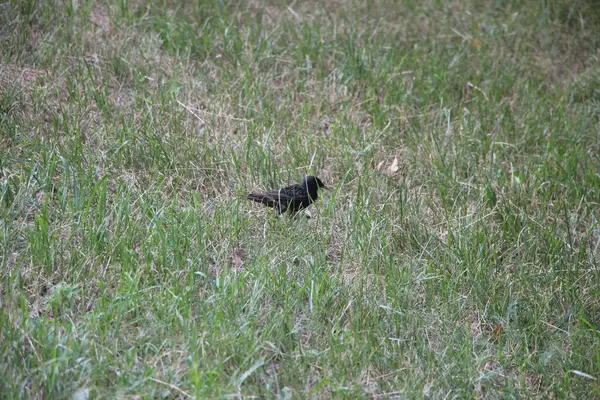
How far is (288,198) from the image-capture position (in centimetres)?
469

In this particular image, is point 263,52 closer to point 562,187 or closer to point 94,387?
point 562,187

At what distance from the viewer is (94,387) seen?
3.06m

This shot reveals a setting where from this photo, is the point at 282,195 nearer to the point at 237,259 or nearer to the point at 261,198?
the point at 261,198

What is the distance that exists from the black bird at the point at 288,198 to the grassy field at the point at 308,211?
0.10m

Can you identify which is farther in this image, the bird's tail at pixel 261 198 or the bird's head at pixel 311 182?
the bird's head at pixel 311 182

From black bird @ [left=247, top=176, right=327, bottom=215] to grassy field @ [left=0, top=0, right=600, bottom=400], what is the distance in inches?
3.8

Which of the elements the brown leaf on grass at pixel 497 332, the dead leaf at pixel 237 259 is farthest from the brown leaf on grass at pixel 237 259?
the brown leaf on grass at pixel 497 332

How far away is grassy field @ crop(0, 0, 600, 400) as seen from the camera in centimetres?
343

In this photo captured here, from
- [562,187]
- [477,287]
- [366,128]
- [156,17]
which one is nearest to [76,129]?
[156,17]

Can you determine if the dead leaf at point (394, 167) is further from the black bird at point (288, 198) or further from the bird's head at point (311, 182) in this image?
the black bird at point (288, 198)

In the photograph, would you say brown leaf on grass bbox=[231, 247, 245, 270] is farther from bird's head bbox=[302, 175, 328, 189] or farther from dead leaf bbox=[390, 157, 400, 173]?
dead leaf bbox=[390, 157, 400, 173]

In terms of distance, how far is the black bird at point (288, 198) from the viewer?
468 cm

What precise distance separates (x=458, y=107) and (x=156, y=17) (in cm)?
295

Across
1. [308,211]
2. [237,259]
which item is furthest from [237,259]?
[308,211]
